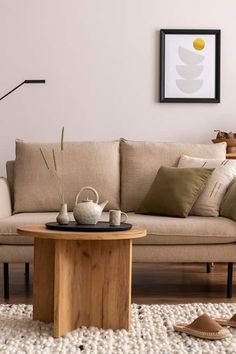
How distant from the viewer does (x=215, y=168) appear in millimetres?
3855

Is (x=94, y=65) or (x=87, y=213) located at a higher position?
(x=94, y=65)

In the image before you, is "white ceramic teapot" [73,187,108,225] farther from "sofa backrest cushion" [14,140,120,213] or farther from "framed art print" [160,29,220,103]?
"framed art print" [160,29,220,103]

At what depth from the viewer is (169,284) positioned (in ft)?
12.8

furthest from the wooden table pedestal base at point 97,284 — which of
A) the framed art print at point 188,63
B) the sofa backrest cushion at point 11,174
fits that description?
the framed art print at point 188,63

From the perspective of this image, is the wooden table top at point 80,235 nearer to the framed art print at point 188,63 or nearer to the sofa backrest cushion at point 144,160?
the sofa backrest cushion at point 144,160

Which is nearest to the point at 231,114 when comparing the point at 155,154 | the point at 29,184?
the point at 155,154

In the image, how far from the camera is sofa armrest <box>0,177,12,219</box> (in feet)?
12.5

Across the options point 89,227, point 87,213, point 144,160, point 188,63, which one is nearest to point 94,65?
point 188,63

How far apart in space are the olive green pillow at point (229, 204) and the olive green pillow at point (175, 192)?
0.50 ft

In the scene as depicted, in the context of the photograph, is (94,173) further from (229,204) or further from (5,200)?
(229,204)

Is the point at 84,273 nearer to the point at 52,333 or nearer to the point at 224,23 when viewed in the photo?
the point at 52,333

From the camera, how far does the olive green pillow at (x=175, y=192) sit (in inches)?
144

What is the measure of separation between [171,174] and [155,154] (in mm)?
333

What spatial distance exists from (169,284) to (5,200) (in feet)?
3.77
